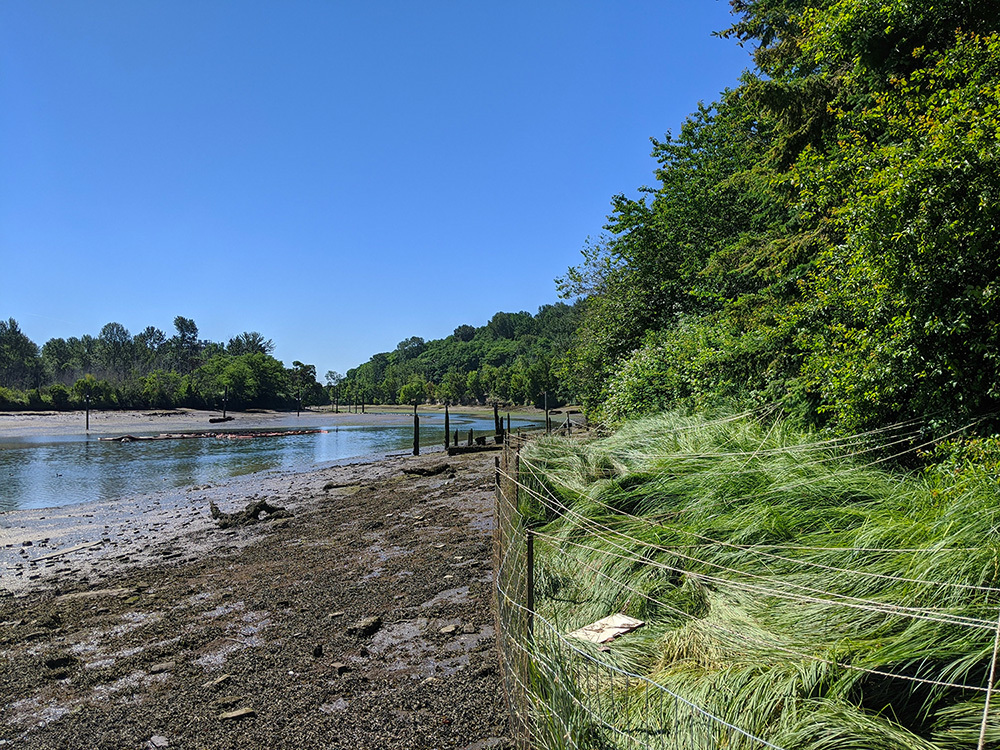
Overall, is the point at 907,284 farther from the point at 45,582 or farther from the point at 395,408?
the point at 395,408

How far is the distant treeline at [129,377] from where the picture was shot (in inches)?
3465

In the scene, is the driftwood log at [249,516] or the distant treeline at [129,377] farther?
the distant treeline at [129,377]

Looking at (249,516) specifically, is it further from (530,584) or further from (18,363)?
(18,363)

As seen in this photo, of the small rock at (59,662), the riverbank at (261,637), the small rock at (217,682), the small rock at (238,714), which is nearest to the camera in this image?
the riverbank at (261,637)

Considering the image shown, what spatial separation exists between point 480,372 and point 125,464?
104m

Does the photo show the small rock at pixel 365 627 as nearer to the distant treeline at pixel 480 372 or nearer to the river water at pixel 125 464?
the river water at pixel 125 464

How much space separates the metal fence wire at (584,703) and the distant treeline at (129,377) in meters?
91.7

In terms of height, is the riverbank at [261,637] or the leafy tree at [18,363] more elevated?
the leafy tree at [18,363]

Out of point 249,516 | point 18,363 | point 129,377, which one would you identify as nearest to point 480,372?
point 129,377

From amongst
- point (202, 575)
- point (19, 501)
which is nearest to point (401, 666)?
point (202, 575)

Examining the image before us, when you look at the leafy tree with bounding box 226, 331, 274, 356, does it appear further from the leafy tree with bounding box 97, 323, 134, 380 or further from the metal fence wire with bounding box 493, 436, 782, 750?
the metal fence wire with bounding box 493, 436, 782, 750

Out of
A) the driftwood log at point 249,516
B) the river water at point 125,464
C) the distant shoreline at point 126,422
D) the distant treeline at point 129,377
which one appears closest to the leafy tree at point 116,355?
the distant treeline at point 129,377

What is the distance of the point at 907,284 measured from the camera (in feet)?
17.1

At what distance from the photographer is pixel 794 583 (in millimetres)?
3682
